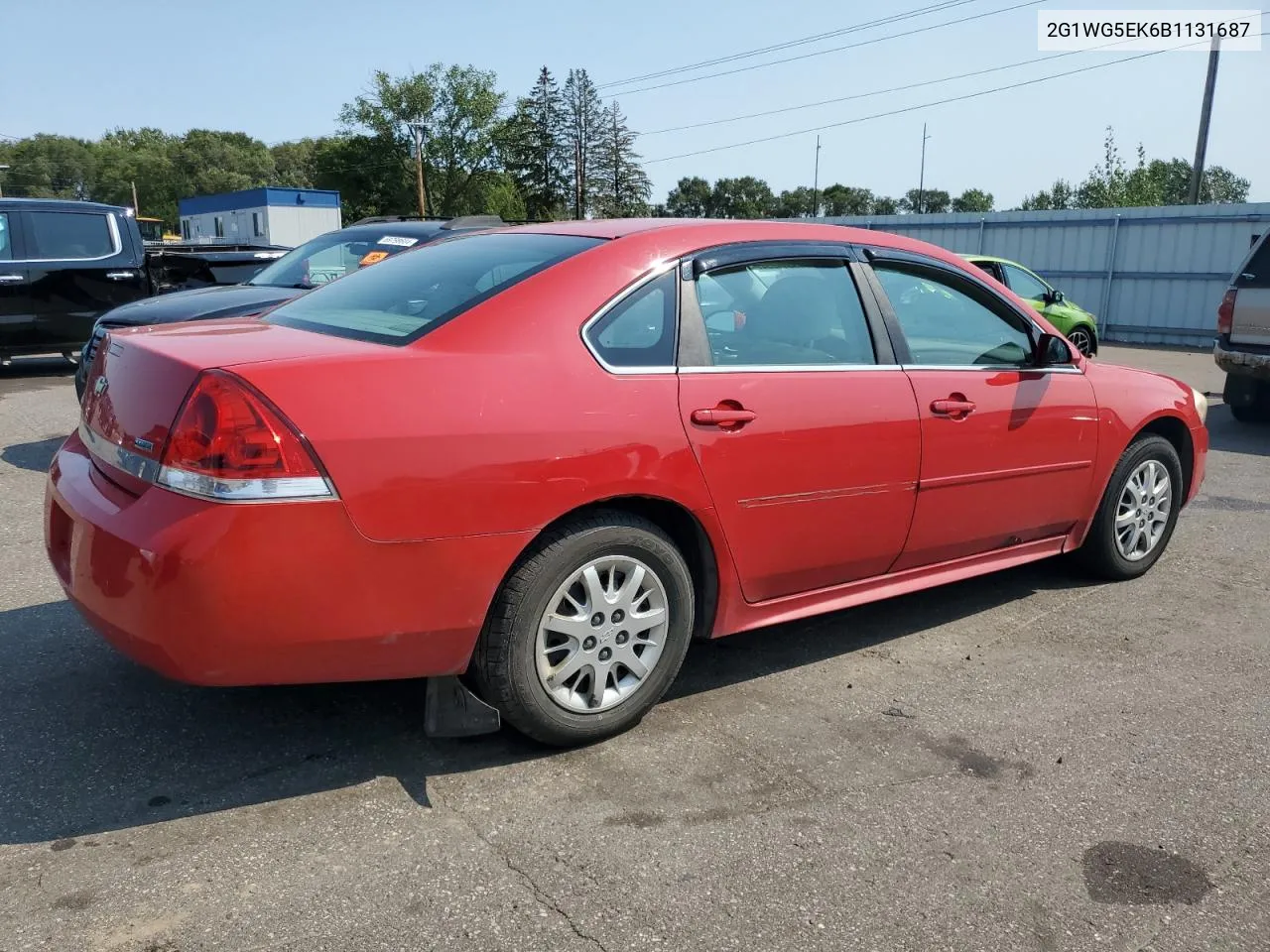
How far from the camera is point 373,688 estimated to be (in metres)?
3.65

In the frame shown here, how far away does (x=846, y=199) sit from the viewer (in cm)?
11438

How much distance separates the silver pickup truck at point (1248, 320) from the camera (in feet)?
31.3

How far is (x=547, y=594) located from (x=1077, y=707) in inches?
78.4

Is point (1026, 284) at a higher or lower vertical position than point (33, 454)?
higher

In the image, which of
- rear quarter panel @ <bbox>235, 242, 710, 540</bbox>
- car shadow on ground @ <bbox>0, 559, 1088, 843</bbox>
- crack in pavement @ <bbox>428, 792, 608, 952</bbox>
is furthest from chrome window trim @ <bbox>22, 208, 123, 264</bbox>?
crack in pavement @ <bbox>428, 792, 608, 952</bbox>

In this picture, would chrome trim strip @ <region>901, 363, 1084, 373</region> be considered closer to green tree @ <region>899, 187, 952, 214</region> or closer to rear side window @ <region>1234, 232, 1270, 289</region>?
rear side window @ <region>1234, 232, 1270, 289</region>

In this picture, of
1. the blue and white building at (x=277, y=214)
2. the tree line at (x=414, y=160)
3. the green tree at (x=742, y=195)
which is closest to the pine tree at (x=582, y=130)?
the tree line at (x=414, y=160)

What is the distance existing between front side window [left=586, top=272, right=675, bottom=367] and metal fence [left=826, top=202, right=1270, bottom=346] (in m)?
18.4

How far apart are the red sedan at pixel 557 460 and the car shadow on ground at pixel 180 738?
37cm

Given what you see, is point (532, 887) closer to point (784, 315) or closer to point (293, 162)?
point (784, 315)

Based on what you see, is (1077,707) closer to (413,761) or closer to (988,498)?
(988,498)

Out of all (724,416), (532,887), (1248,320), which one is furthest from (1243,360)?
(532,887)

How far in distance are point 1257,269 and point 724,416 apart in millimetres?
8519

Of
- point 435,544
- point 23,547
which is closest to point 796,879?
point 435,544
